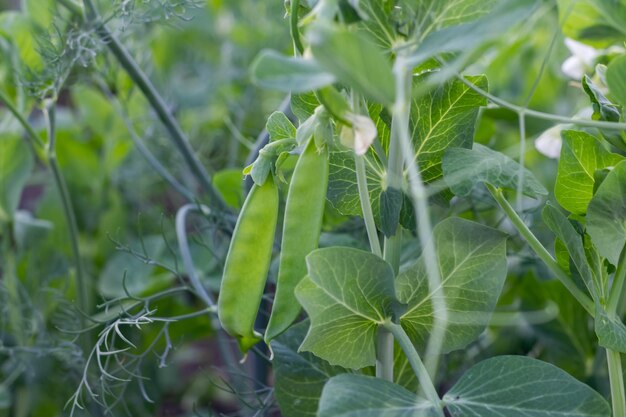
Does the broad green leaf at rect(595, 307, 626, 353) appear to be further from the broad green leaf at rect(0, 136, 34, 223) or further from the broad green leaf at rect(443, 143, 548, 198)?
the broad green leaf at rect(0, 136, 34, 223)

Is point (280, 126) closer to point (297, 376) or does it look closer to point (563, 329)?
point (297, 376)

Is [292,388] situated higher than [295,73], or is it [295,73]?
[295,73]

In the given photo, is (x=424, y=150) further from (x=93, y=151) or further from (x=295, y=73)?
(x=93, y=151)

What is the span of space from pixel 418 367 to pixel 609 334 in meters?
0.12

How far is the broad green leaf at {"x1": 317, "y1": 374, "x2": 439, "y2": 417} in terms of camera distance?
39 cm

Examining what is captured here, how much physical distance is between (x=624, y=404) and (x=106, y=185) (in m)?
0.77

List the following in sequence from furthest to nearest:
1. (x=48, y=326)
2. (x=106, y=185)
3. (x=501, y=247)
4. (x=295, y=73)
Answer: (x=106, y=185)
(x=48, y=326)
(x=501, y=247)
(x=295, y=73)

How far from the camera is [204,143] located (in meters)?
1.14

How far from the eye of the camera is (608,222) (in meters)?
0.46

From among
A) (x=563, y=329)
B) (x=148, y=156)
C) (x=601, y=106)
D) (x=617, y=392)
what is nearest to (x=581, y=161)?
(x=601, y=106)

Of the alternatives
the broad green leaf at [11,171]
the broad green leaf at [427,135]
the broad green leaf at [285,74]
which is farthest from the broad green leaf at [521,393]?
the broad green leaf at [11,171]

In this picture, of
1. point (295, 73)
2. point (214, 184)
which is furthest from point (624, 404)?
point (214, 184)

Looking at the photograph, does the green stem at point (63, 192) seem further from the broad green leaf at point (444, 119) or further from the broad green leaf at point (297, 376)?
the broad green leaf at point (444, 119)

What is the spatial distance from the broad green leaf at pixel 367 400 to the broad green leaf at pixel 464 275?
6cm
